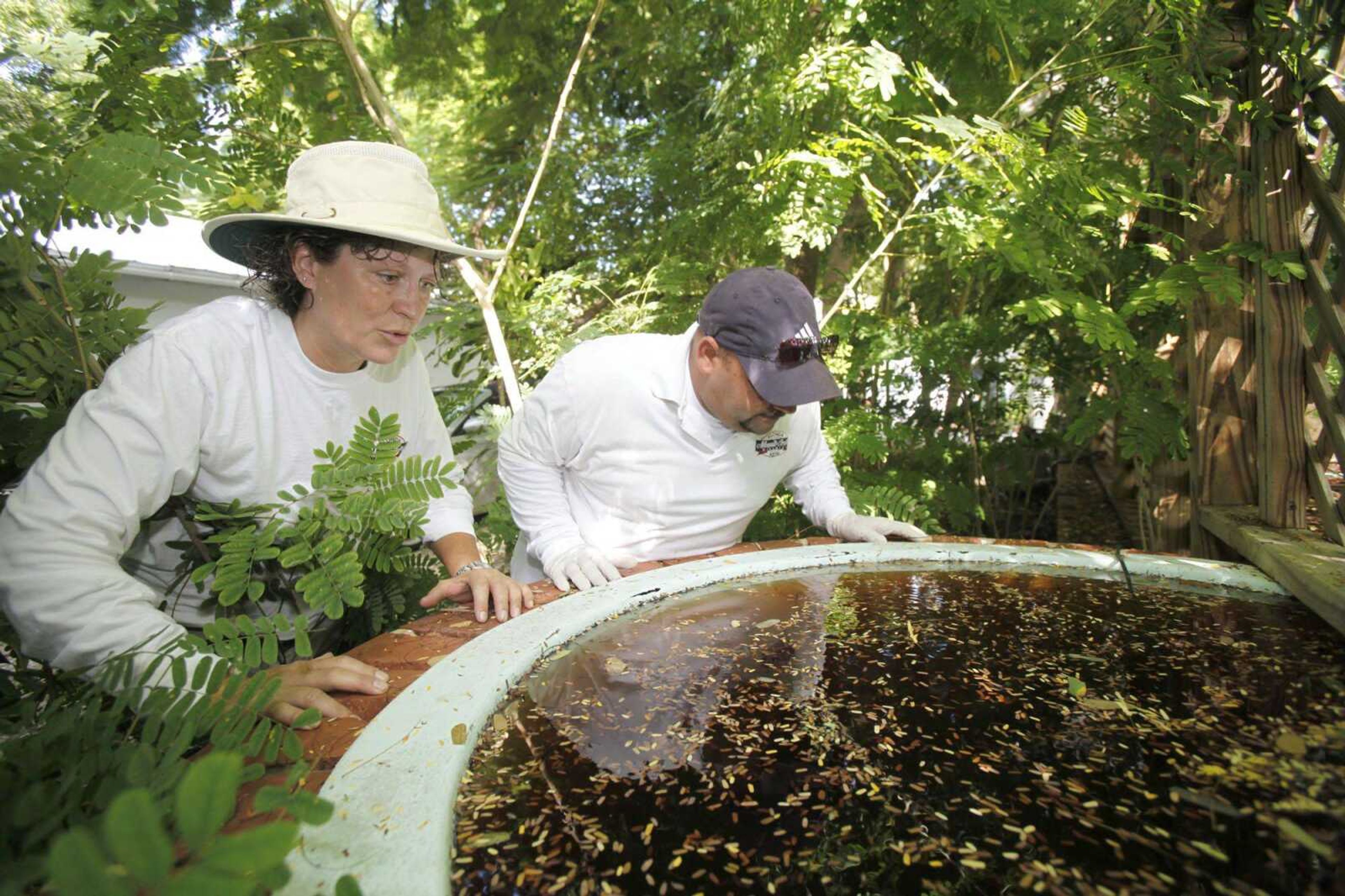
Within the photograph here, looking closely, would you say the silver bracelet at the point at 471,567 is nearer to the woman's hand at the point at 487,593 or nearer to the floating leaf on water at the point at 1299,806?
the woman's hand at the point at 487,593

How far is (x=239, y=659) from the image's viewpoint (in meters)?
1.17

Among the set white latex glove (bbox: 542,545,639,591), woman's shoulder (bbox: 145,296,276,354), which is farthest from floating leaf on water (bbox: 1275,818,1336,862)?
woman's shoulder (bbox: 145,296,276,354)

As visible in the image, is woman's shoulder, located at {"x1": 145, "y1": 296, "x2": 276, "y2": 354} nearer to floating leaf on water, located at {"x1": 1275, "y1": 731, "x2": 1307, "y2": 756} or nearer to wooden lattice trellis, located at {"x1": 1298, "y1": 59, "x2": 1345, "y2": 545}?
floating leaf on water, located at {"x1": 1275, "y1": 731, "x2": 1307, "y2": 756}

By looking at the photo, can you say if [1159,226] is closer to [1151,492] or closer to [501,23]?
[1151,492]

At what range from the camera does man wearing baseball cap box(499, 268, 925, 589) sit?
231 cm

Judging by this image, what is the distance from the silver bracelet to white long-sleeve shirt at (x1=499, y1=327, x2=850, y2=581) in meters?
0.43

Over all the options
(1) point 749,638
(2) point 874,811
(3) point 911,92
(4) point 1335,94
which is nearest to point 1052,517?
(3) point 911,92

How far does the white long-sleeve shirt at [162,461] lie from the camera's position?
1.24 m

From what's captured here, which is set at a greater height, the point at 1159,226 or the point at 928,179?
the point at 928,179

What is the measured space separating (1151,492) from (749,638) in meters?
2.60

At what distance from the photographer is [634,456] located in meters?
2.52

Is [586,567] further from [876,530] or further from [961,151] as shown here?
[961,151]

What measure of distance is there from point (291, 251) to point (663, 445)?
123cm

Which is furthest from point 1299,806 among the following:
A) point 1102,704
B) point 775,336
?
point 775,336
